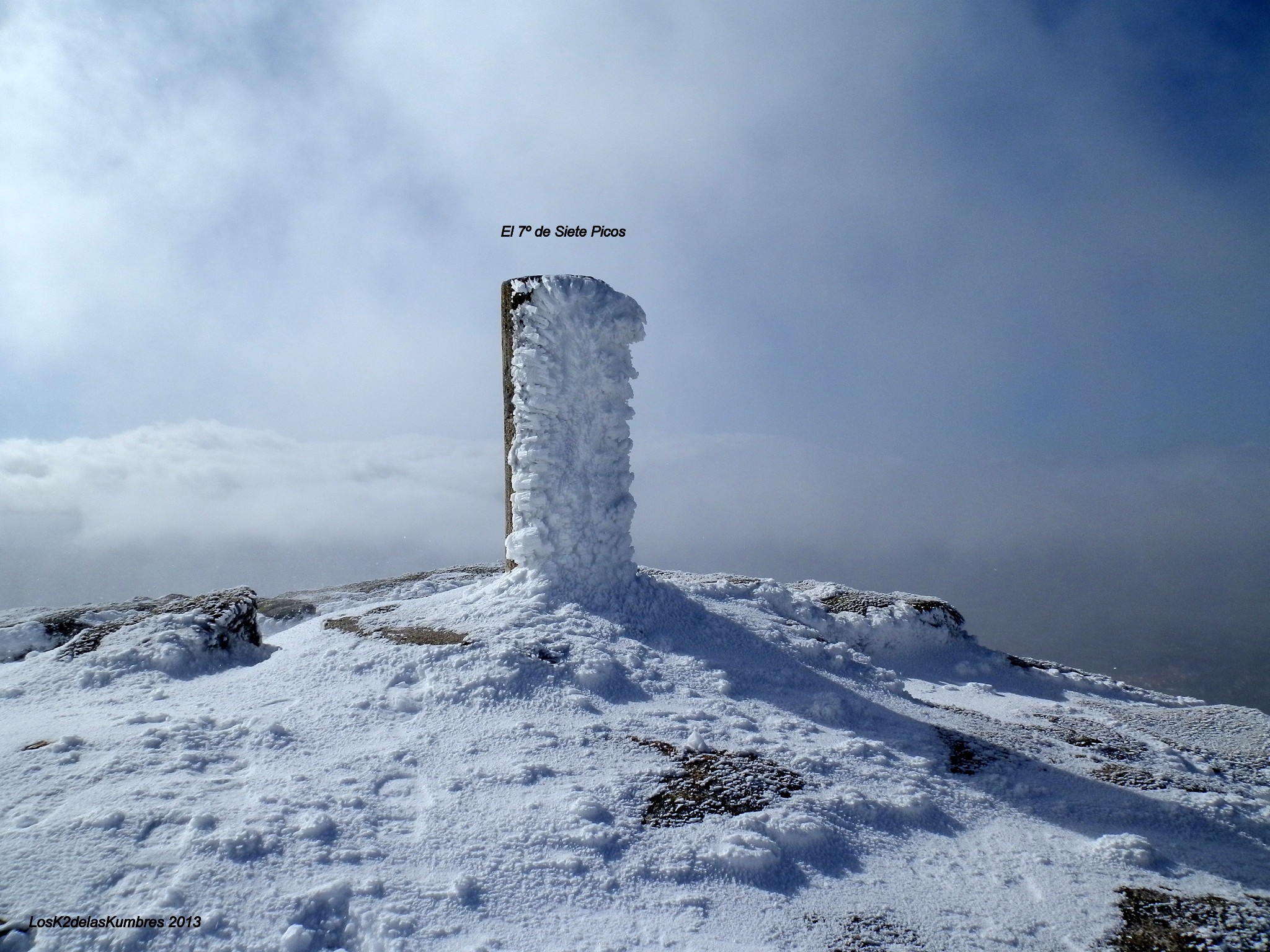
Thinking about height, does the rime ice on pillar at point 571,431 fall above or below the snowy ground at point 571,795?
above

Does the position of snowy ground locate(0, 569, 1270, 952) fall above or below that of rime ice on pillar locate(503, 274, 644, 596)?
below

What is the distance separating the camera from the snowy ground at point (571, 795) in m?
4.15

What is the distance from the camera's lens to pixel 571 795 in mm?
5273

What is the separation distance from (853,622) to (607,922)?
28.6 feet

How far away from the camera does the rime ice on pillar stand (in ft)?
29.4

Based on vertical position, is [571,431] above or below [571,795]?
above

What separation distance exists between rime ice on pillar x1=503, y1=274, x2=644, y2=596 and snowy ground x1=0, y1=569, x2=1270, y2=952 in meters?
0.56

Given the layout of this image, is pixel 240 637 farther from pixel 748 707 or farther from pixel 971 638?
pixel 971 638

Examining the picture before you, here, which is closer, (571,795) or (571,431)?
(571,795)

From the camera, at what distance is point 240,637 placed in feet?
29.9

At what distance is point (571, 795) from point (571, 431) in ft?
15.9

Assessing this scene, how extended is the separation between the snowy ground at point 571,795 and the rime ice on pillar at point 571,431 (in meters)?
0.56

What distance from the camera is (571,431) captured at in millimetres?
9172

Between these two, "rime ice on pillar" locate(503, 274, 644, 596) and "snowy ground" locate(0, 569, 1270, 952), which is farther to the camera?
"rime ice on pillar" locate(503, 274, 644, 596)
